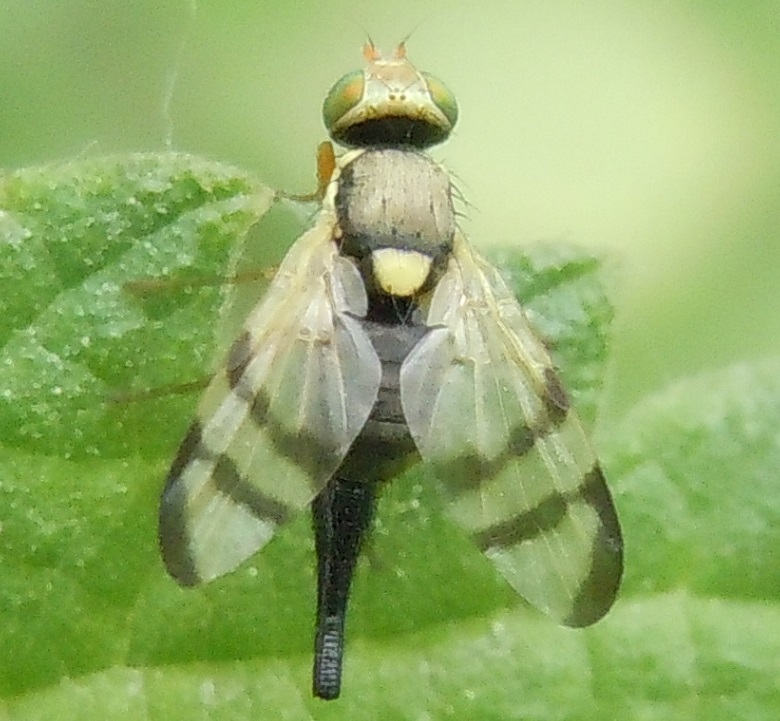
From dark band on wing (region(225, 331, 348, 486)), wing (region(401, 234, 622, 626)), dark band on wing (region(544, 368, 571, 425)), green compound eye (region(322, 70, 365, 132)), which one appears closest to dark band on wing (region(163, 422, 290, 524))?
dark band on wing (region(225, 331, 348, 486))

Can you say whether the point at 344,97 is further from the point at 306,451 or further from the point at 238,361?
the point at 306,451

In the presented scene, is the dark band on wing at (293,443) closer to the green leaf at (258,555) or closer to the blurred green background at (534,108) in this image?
the green leaf at (258,555)

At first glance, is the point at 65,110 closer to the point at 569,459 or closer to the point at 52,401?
the point at 52,401

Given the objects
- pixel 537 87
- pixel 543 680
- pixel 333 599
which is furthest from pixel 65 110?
pixel 543 680

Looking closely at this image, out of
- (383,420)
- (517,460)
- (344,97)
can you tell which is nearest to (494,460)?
(517,460)

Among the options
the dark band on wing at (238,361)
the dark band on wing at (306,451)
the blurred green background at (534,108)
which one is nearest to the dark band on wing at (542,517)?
the dark band on wing at (306,451)

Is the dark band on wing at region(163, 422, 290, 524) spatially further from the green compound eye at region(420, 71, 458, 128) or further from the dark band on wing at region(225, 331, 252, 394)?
the green compound eye at region(420, 71, 458, 128)
